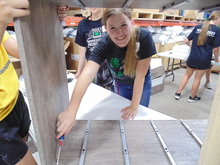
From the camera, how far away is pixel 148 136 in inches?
27.4

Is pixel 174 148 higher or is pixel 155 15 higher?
pixel 155 15

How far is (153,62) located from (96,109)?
1948mm

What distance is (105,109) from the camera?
95 cm

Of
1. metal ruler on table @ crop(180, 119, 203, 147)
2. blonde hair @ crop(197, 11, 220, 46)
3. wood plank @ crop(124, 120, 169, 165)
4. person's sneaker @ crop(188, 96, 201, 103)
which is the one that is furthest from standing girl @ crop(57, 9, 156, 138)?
person's sneaker @ crop(188, 96, 201, 103)

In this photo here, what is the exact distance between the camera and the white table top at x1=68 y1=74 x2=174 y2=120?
Result: 0.87 metres

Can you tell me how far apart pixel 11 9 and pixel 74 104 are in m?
0.44

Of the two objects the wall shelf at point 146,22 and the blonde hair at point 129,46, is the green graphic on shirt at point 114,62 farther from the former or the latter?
the wall shelf at point 146,22

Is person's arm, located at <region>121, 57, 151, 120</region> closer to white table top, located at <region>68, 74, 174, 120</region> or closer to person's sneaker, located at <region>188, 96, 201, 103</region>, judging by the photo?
white table top, located at <region>68, 74, 174, 120</region>

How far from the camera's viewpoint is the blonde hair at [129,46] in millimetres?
780

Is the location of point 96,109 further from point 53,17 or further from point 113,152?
point 53,17

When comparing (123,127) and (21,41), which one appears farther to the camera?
(123,127)

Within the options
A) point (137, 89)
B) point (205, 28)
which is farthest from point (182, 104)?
point (137, 89)

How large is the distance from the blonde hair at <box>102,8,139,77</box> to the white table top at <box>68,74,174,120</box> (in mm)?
226

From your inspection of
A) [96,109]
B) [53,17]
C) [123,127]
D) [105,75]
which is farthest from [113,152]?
[105,75]
